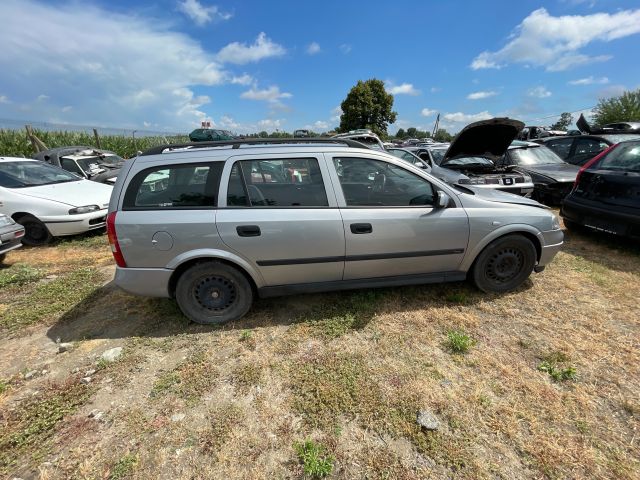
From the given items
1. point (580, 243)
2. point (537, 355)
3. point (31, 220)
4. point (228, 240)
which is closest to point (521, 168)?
point (580, 243)

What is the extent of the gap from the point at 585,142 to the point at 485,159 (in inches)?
114

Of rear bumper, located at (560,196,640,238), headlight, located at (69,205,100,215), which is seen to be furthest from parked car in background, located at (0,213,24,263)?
rear bumper, located at (560,196,640,238)

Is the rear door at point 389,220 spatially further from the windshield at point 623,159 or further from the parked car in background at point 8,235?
the parked car in background at point 8,235

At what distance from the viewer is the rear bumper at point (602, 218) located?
4.08m

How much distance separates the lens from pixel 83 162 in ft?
29.1

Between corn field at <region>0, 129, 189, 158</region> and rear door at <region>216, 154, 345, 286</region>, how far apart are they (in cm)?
1276

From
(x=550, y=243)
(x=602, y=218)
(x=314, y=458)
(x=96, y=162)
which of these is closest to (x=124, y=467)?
(x=314, y=458)

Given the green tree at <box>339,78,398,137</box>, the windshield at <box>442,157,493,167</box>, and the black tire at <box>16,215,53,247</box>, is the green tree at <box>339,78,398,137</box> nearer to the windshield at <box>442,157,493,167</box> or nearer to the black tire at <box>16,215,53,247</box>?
the windshield at <box>442,157,493,167</box>

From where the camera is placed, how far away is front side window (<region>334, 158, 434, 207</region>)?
3.00 meters

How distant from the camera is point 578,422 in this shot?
1.97 m

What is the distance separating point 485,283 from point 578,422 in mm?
1585

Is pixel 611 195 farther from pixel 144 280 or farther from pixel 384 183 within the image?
pixel 144 280

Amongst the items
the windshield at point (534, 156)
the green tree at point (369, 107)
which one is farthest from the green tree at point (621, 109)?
the windshield at point (534, 156)

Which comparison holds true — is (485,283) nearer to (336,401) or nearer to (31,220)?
(336,401)
